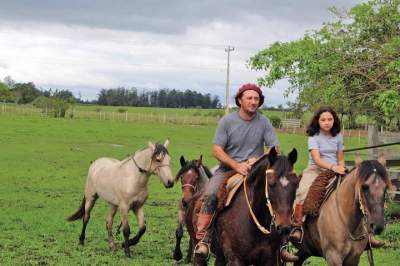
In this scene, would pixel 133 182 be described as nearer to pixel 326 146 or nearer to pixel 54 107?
pixel 326 146

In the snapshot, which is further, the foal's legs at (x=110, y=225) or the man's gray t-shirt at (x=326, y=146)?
the foal's legs at (x=110, y=225)

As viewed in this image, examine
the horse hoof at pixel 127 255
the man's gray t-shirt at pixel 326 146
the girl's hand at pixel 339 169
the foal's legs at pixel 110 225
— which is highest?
the man's gray t-shirt at pixel 326 146

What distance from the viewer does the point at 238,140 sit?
20.3 feet

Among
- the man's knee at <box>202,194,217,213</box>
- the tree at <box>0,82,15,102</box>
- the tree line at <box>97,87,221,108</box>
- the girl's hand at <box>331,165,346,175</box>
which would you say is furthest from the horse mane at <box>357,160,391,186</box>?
the tree line at <box>97,87,221,108</box>

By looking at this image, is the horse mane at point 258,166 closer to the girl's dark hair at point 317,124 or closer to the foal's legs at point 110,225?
the girl's dark hair at point 317,124

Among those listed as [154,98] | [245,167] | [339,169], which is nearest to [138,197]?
[339,169]

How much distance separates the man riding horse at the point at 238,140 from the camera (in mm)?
6023

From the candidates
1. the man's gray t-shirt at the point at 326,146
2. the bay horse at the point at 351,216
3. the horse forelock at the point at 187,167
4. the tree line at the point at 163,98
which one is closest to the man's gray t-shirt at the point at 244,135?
the bay horse at the point at 351,216

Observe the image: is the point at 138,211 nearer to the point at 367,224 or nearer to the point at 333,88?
the point at 333,88

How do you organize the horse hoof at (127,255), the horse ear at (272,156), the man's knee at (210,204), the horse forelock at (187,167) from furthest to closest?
the horse hoof at (127,255)
the horse forelock at (187,167)
the man's knee at (210,204)
the horse ear at (272,156)

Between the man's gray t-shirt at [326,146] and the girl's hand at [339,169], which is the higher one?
the man's gray t-shirt at [326,146]

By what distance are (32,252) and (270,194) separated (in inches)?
248

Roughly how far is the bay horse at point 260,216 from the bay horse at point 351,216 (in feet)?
3.54

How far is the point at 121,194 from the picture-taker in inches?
424
